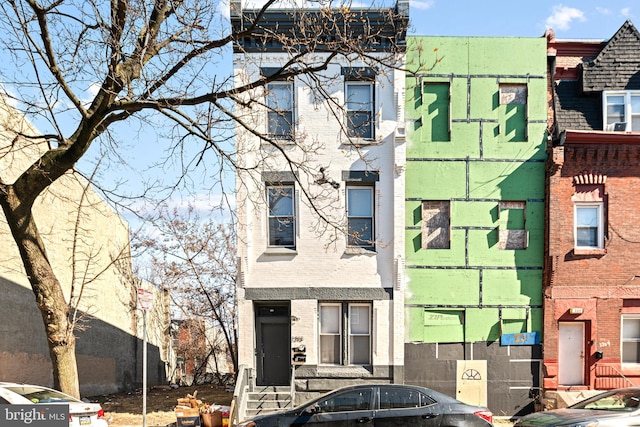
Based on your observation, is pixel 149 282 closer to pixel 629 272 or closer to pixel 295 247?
pixel 295 247

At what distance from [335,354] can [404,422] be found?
5.48 m

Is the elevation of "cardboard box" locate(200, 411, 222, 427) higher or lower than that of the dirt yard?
higher

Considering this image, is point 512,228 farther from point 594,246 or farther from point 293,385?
point 293,385

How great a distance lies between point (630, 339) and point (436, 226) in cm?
625

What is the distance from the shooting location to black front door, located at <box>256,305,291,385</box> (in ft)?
51.0

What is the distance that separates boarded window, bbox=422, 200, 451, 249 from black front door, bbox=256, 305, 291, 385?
A: 4438 mm

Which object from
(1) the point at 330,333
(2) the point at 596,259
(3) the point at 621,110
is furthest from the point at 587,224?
(1) the point at 330,333

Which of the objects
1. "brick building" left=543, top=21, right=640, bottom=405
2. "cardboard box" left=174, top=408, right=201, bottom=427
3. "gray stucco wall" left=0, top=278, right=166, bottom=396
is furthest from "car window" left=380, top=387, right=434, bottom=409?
"gray stucco wall" left=0, top=278, right=166, bottom=396

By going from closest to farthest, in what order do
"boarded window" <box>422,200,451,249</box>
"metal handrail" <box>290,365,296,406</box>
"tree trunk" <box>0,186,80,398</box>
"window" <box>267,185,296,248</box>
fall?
"tree trunk" <box>0,186,80,398</box> < "metal handrail" <box>290,365,296,406</box> < "window" <box>267,185,296,248</box> < "boarded window" <box>422,200,451,249</box>

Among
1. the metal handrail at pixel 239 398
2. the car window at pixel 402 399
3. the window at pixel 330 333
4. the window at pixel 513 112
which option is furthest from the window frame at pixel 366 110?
the car window at pixel 402 399

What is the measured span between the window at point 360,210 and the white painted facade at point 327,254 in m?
→ 0.25

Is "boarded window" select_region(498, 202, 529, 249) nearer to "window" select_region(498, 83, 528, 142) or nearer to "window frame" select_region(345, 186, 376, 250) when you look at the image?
"window" select_region(498, 83, 528, 142)

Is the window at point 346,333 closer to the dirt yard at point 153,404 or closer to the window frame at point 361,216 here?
the window frame at point 361,216

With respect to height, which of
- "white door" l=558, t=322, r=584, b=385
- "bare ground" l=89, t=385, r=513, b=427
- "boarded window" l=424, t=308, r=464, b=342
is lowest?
"bare ground" l=89, t=385, r=513, b=427
